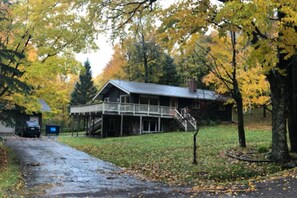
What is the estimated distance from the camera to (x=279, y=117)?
11828 mm

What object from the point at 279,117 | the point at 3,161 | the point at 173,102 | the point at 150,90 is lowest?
the point at 3,161

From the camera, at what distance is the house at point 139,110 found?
112ft

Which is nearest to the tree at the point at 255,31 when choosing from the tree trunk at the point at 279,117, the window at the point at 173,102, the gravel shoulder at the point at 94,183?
the tree trunk at the point at 279,117

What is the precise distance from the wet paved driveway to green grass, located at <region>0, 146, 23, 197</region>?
0.94 ft

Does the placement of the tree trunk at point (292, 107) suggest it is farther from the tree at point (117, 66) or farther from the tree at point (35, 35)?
the tree at point (117, 66)

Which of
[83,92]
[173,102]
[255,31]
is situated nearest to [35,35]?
[255,31]

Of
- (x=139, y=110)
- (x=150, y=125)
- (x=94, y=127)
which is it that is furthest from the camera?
(x=150, y=125)

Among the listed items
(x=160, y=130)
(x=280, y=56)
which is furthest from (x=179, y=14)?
(x=160, y=130)

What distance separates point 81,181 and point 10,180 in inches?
86.8

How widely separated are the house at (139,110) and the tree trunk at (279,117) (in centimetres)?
2097

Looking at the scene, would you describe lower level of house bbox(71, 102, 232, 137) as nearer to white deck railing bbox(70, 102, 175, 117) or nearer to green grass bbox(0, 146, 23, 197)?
white deck railing bbox(70, 102, 175, 117)

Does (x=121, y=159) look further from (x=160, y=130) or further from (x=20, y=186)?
(x=160, y=130)

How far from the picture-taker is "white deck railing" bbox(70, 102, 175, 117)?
33469 millimetres

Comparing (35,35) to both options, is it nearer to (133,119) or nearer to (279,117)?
(279,117)
